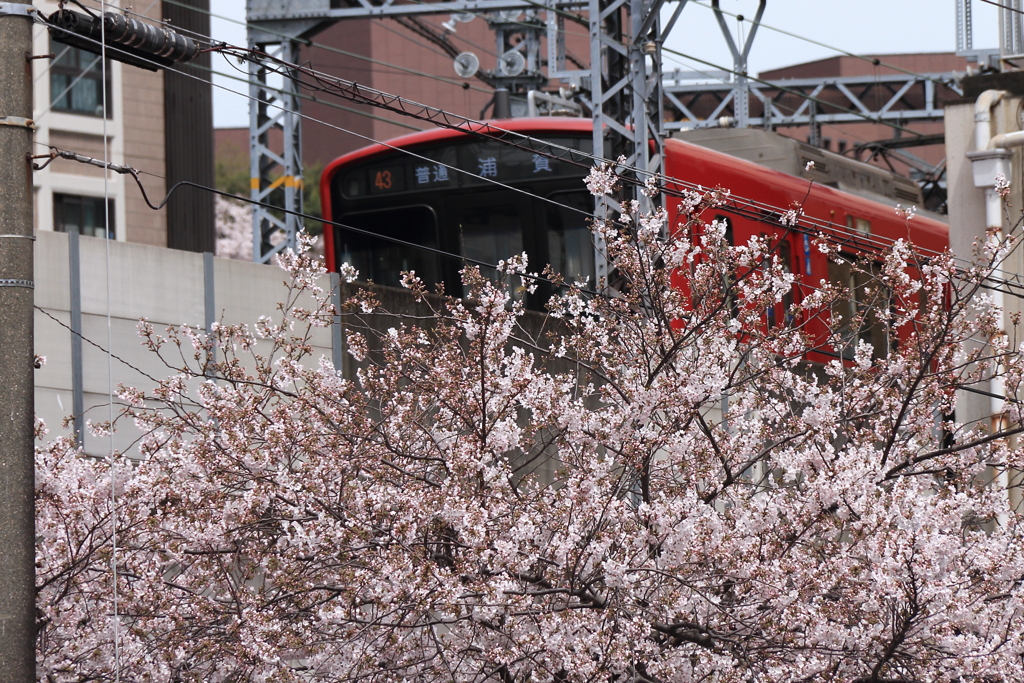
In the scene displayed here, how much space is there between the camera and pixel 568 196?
12.8 metres

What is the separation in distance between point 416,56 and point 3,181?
49.2 m

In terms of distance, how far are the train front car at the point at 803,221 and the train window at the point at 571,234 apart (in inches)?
31.3

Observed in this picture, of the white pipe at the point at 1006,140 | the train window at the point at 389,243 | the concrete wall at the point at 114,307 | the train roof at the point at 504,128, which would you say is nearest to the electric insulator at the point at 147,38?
the concrete wall at the point at 114,307

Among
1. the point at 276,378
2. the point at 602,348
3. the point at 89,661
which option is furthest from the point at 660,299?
the point at 89,661

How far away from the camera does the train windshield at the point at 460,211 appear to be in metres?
12.8

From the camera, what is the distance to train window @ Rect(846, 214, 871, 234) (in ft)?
49.9

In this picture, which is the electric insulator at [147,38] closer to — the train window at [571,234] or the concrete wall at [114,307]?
the concrete wall at [114,307]

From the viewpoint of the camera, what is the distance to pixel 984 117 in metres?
13.8

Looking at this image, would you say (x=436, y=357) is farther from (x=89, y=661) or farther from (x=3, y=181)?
(x=3, y=181)

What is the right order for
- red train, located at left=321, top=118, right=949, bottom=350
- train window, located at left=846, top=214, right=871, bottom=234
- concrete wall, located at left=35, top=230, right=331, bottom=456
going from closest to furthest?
1. concrete wall, located at left=35, top=230, right=331, bottom=456
2. red train, located at left=321, top=118, right=949, bottom=350
3. train window, located at left=846, top=214, right=871, bottom=234

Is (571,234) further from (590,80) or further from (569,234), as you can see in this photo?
(590,80)

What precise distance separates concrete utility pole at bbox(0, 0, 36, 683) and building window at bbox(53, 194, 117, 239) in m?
20.5

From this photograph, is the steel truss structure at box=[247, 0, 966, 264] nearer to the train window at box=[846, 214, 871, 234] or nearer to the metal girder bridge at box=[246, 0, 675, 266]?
the metal girder bridge at box=[246, 0, 675, 266]

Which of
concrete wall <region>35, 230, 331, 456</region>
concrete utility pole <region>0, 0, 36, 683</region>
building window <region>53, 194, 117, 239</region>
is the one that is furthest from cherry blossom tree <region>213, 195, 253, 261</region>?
concrete utility pole <region>0, 0, 36, 683</region>
